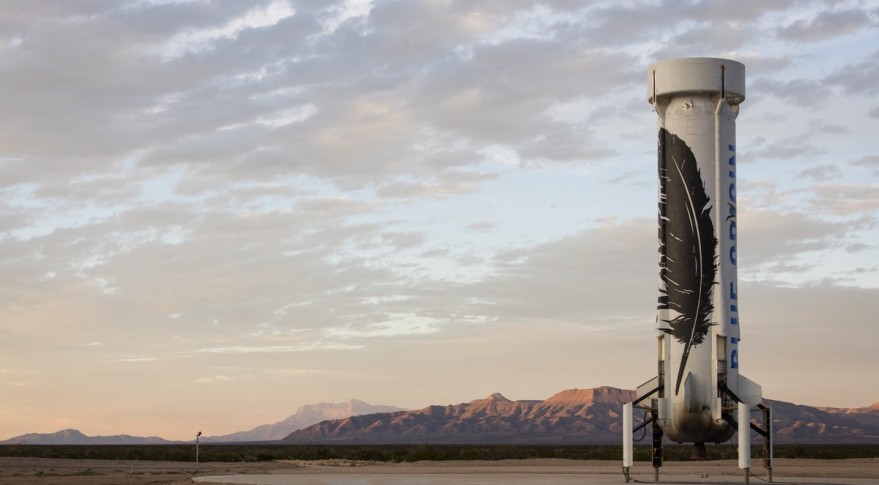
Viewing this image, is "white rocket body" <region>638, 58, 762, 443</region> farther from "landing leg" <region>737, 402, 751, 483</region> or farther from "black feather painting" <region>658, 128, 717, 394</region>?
"landing leg" <region>737, 402, 751, 483</region>

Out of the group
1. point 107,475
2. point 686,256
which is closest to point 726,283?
point 686,256

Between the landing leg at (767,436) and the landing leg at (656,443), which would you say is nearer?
the landing leg at (767,436)

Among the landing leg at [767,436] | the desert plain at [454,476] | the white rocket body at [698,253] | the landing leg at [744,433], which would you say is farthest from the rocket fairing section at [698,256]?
the desert plain at [454,476]

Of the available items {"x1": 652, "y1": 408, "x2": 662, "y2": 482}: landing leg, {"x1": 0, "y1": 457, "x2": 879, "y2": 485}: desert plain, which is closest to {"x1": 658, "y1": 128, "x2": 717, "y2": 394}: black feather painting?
{"x1": 652, "y1": 408, "x2": 662, "y2": 482}: landing leg

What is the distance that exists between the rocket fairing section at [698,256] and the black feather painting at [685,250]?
3cm

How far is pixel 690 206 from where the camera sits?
36.6 m

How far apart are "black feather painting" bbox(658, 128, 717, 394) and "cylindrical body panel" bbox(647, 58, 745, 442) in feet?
0.11

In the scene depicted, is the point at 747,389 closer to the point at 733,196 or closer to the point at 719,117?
the point at 733,196

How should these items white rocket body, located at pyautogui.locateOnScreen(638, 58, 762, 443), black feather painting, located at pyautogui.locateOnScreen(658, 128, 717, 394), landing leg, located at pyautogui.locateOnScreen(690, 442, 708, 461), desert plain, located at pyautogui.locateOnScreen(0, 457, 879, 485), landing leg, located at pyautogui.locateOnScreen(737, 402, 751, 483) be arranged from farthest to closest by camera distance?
desert plain, located at pyautogui.locateOnScreen(0, 457, 879, 485), landing leg, located at pyautogui.locateOnScreen(690, 442, 708, 461), black feather painting, located at pyautogui.locateOnScreen(658, 128, 717, 394), white rocket body, located at pyautogui.locateOnScreen(638, 58, 762, 443), landing leg, located at pyautogui.locateOnScreen(737, 402, 751, 483)

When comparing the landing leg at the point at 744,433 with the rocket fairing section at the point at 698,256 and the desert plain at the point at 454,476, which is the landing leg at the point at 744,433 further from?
the desert plain at the point at 454,476

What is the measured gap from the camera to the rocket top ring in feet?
121

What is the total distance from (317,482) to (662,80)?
64.2 ft

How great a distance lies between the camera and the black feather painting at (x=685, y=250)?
3619 cm

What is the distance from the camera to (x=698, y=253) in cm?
3631
